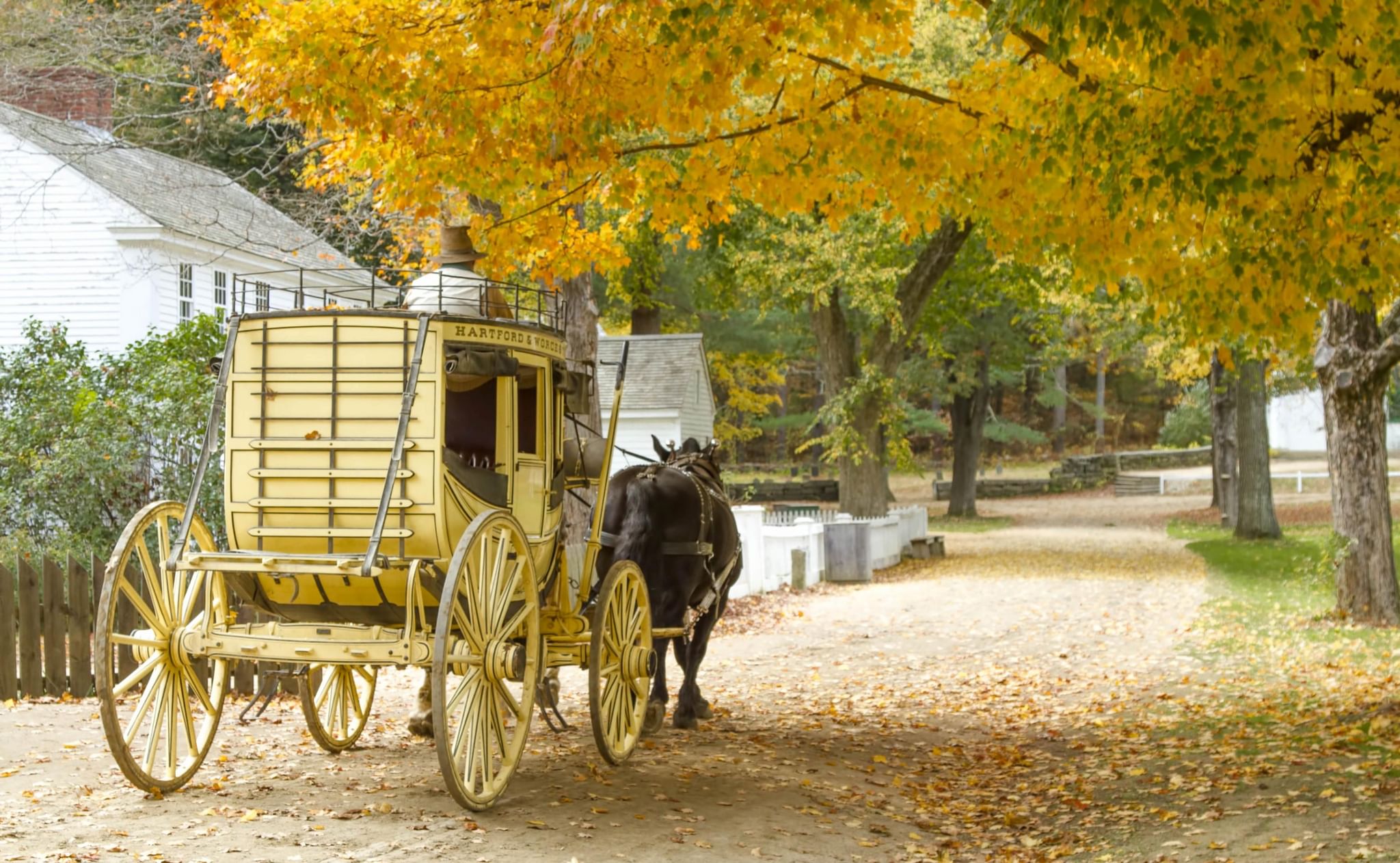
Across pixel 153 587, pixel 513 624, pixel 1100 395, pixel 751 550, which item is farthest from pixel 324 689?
pixel 1100 395

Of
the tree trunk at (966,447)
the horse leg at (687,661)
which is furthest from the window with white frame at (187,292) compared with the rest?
the tree trunk at (966,447)

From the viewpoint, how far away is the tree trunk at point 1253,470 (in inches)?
1074

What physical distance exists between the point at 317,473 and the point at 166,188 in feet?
48.0

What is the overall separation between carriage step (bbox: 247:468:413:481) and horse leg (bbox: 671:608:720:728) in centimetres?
389

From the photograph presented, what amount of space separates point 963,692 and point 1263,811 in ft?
17.7

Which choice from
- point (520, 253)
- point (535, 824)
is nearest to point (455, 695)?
point (535, 824)

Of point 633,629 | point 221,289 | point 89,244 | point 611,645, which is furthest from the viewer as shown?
point 221,289

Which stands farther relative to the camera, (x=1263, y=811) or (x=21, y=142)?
(x=21, y=142)

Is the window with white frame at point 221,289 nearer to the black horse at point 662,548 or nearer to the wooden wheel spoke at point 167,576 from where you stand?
the black horse at point 662,548

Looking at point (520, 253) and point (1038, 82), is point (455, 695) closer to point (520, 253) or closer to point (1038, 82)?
point (520, 253)

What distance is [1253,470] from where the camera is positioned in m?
28.6

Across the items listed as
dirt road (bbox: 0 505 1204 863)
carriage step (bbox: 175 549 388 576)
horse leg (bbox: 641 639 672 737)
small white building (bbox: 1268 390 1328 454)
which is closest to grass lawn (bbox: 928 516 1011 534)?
dirt road (bbox: 0 505 1204 863)

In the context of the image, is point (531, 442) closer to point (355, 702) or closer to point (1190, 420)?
point (355, 702)

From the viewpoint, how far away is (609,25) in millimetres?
8484
